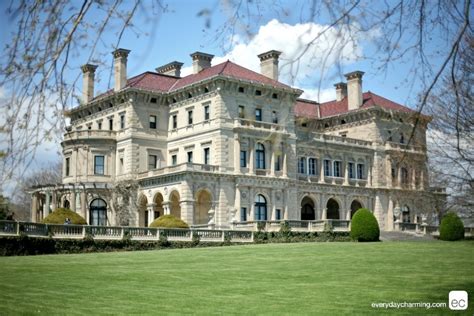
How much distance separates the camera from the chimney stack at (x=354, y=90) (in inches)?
2800

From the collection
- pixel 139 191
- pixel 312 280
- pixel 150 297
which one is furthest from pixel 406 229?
pixel 150 297

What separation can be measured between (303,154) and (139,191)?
16.3 m

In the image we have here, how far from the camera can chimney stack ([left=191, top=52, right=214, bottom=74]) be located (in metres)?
63.6

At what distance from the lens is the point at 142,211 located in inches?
2340

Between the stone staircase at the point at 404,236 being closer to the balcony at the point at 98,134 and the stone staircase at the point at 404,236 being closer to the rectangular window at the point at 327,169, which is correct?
the rectangular window at the point at 327,169

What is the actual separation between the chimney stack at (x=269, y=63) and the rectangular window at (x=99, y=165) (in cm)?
1719

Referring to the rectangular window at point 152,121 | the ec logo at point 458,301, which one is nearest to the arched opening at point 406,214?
the rectangular window at point 152,121

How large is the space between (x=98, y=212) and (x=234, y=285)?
4381cm

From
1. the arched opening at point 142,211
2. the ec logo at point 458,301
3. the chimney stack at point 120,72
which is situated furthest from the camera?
the chimney stack at point 120,72

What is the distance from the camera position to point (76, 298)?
1381cm

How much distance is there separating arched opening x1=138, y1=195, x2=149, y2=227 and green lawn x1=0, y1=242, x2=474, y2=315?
34.3 meters

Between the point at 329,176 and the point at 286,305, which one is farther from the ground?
the point at 329,176

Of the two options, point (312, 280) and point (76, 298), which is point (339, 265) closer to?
point (312, 280)

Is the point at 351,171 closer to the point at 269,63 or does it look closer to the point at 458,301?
the point at 269,63
